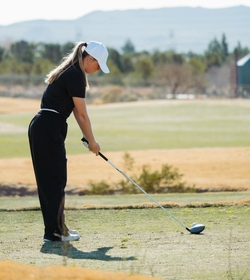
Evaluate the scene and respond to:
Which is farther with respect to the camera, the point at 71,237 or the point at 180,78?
the point at 180,78

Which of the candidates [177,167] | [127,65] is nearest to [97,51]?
[177,167]

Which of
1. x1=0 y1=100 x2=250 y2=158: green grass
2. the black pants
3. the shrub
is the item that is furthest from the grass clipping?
x1=0 y1=100 x2=250 y2=158: green grass

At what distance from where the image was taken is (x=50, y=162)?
7805mm

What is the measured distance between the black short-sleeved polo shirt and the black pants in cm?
9

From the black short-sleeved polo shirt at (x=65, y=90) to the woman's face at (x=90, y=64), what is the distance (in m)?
0.08

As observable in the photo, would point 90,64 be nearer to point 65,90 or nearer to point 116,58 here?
point 65,90

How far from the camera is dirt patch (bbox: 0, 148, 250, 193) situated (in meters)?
19.3

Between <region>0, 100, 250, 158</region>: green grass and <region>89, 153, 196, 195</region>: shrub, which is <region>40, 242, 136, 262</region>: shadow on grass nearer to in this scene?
<region>89, 153, 196, 195</region>: shrub

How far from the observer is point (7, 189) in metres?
18.8

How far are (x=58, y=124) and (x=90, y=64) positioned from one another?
0.66m

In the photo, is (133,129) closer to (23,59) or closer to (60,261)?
(60,261)

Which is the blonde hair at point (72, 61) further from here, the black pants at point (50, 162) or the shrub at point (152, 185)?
the shrub at point (152, 185)

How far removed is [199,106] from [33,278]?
162 ft

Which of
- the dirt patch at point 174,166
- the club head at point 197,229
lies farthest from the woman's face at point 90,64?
the dirt patch at point 174,166
